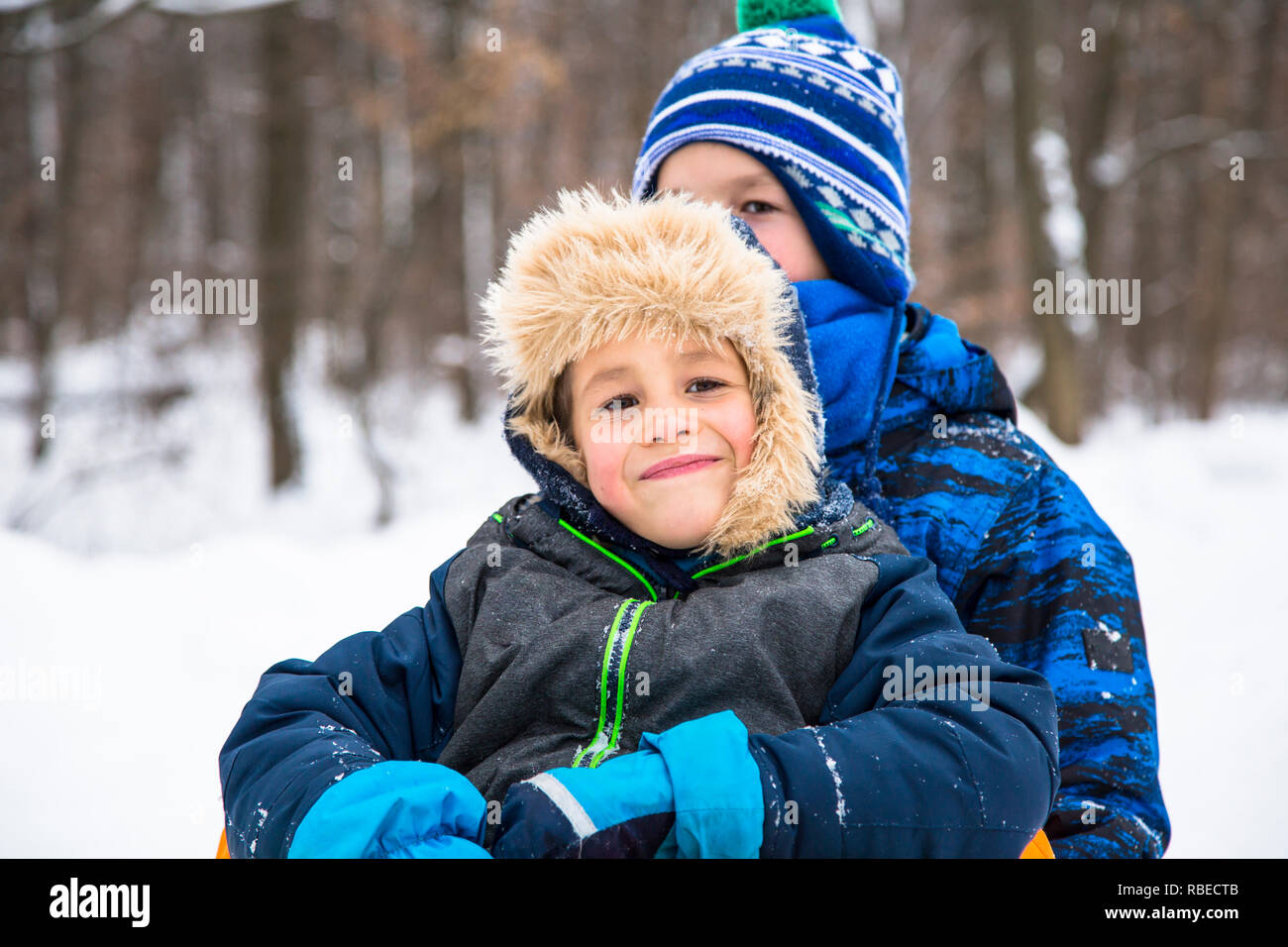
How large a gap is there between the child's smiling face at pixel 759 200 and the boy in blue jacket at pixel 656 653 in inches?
10.1

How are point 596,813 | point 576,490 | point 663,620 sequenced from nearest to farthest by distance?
point 596,813, point 663,620, point 576,490

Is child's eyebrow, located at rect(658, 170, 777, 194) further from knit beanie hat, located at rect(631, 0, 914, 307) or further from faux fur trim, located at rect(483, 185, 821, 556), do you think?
faux fur trim, located at rect(483, 185, 821, 556)

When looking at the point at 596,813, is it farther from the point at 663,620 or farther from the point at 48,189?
the point at 48,189

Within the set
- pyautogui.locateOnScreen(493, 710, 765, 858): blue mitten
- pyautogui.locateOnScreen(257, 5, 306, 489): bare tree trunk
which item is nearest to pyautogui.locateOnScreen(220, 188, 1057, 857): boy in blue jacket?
pyautogui.locateOnScreen(493, 710, 765, 858): blue mitten

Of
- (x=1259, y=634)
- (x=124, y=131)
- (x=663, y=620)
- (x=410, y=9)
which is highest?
(x=124, y=131)

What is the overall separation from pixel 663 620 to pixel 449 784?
1.48 ft

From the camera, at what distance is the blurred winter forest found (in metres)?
8.54

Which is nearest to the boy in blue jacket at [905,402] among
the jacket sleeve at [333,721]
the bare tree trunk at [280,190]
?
the jacket sleeve at [333,721]

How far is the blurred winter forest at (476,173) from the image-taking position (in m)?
8.54

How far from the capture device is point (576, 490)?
182cm

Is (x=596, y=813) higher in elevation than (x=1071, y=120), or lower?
lower

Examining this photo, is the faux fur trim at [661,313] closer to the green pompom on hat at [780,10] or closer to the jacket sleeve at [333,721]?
the jacket sleeve at [333,721]

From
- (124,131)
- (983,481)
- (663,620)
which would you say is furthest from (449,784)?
(124,131)

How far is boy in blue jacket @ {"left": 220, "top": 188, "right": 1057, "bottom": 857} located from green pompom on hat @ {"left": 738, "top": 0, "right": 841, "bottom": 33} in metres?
0.94
